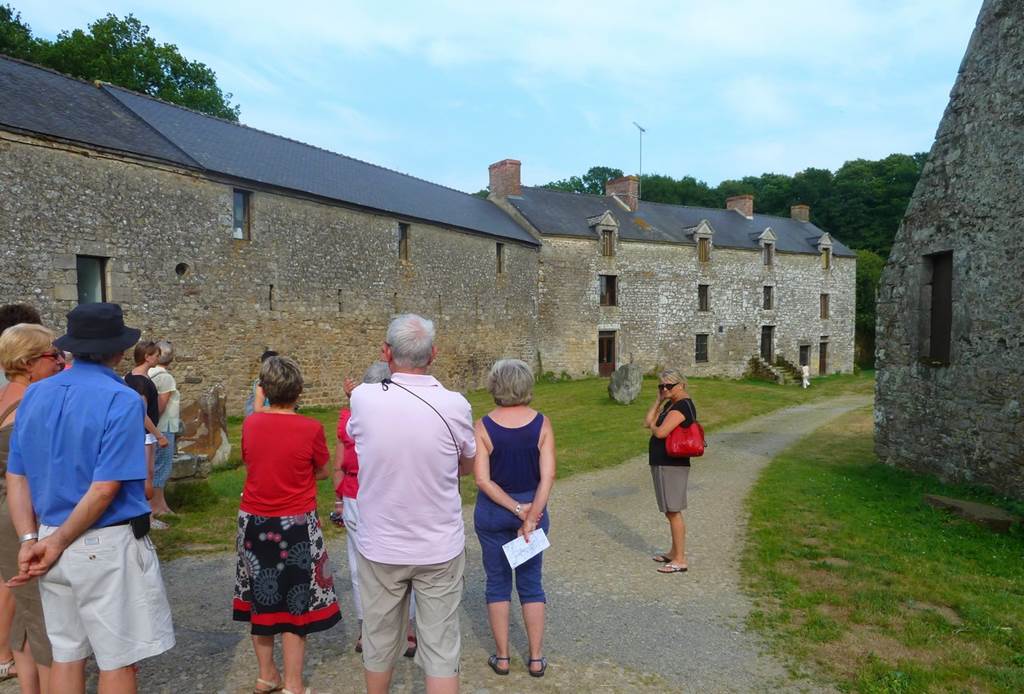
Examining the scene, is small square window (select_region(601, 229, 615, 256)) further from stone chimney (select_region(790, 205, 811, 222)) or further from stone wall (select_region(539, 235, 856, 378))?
stone chimney (select_region(790, 205, 811, 222))

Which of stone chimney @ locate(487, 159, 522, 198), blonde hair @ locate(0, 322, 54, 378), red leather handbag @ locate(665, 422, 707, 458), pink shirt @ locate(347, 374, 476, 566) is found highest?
stone chimney @ locate(487, 159, 522, 198)

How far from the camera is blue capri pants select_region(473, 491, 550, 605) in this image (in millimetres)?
3693

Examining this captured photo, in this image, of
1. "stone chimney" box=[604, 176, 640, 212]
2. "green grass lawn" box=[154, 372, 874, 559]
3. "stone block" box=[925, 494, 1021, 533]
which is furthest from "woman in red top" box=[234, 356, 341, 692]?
"stone chimney" box=[604, 176, 640, 212]

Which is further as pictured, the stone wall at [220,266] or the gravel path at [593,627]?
the stone wall at [220,266]

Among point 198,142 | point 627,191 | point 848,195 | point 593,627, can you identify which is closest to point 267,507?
point 593,627

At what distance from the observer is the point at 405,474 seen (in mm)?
2824

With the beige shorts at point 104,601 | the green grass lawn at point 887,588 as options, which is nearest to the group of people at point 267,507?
the beige shorts at point 104,601

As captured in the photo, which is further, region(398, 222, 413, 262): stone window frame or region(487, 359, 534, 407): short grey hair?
region(398, 222, 413, 262): stone window frame

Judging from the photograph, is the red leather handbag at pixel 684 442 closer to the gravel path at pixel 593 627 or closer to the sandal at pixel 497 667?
the gravel path at pixel 593 627

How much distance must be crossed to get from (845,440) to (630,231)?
63.1ft

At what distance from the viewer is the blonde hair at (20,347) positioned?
3.21m

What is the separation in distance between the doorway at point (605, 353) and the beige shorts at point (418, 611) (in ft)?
88.5

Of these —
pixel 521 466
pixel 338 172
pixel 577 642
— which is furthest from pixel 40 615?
pixel 338 172

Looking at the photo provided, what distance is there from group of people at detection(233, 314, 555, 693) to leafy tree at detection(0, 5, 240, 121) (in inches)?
1277
